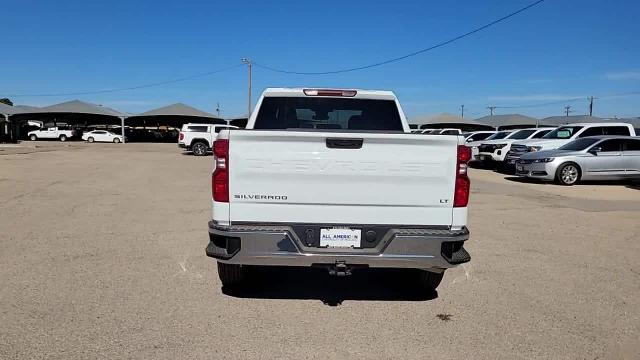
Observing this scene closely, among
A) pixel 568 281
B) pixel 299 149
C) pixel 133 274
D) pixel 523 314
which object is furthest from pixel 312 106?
pixel 568 281

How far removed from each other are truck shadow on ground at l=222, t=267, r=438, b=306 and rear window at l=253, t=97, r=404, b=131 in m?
1.66

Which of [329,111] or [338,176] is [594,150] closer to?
[329,111]

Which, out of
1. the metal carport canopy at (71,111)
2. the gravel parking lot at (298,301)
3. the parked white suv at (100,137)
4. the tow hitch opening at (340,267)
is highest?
the metal carport canopy at (71,111)

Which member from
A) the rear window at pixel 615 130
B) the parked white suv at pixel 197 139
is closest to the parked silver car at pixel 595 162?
the rear window at pixel 615 130

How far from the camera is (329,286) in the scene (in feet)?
16.3

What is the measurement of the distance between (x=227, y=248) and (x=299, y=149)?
99 centimetres

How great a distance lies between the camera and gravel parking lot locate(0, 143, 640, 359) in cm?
360

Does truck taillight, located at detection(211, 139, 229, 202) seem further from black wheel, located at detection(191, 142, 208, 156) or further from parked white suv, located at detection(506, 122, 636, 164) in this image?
black wheel, located at detection(191, 142, 208, 156)

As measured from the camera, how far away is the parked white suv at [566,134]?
718 inches

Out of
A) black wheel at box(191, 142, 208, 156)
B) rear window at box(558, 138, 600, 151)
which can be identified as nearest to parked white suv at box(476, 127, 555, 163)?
rear window at box(558, 138, 600, 151)

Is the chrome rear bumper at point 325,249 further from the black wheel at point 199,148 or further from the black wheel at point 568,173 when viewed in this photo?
the black wheel at point 199,148

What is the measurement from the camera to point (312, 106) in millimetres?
5656

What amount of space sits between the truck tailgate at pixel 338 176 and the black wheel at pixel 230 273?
29.6 inches

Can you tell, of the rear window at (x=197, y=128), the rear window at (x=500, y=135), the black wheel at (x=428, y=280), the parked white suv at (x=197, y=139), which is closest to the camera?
the black wheel at (x=428, y=280)
